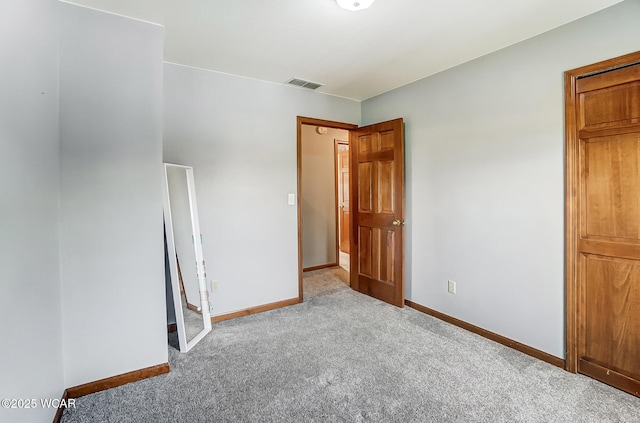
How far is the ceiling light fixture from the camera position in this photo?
1849 millimetres

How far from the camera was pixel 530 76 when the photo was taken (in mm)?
2377

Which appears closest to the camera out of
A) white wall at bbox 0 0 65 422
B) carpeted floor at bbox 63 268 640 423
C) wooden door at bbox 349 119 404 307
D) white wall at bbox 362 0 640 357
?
white wall at bbox 0 0 65 422

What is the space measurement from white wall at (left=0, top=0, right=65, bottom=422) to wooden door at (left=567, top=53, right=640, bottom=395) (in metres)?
3.13

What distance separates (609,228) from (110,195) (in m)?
3.25

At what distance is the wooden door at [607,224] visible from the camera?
191 centimetres

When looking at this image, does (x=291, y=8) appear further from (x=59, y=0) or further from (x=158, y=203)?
(x=158, y=203)

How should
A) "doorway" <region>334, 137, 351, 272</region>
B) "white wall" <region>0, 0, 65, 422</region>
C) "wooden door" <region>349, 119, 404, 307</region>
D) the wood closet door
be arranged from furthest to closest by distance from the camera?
"doorway" <region>334, 137, 351, 272</region>
"wooden door" <region>349, 119, 404, 307</region>
the wood closet door
"white wall" <region>0, 0, 65, 422</region>

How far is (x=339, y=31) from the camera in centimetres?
226

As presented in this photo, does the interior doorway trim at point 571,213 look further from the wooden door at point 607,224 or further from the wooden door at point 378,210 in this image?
the wooden door at point 378,210

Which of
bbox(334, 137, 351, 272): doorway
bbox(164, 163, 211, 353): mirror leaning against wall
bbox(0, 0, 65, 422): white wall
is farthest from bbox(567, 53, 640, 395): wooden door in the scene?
bbox(334, 137, 351, 272): doorway

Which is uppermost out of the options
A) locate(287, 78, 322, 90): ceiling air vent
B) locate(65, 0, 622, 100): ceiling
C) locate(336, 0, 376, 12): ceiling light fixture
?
locate(287, 78, 322, 90): ceiling air vent

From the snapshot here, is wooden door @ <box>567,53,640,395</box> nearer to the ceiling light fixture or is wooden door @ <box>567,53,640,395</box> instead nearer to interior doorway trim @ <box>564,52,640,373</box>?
interior doorway trim @ <box>564,52,640,373</box>

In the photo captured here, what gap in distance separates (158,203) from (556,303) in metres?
2.97

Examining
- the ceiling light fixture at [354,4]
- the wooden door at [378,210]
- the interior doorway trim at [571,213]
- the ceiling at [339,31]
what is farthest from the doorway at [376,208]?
the ceiling light fixture at [354,4]
